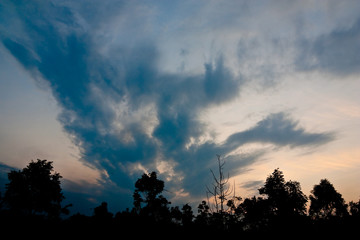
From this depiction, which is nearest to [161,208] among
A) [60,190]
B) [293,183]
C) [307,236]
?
[60,190]

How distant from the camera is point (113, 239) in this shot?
41.3 ft

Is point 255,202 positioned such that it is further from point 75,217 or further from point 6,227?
point 6,227

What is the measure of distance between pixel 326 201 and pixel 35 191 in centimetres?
8281

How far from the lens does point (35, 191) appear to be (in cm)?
3694

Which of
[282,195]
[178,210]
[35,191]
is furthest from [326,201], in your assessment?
[35,191]

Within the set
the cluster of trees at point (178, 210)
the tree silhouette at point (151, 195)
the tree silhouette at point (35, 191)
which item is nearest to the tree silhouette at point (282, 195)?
the cluster of trees at point (178, 210)

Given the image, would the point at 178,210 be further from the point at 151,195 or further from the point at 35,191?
the point at 35,191

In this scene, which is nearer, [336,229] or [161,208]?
[336,229]

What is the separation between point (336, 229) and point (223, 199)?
9.12 m

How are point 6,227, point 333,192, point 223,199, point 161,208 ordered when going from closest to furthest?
point 6,227 → point 223,199 → point 161,208 → point 333,192

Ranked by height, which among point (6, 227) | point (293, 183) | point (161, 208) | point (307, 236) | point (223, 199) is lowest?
point (307, 236)

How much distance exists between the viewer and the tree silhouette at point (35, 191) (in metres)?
35.3

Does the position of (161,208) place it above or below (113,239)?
above

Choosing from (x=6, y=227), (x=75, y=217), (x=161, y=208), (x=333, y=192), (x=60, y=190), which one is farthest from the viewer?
(x=333, y=192)
